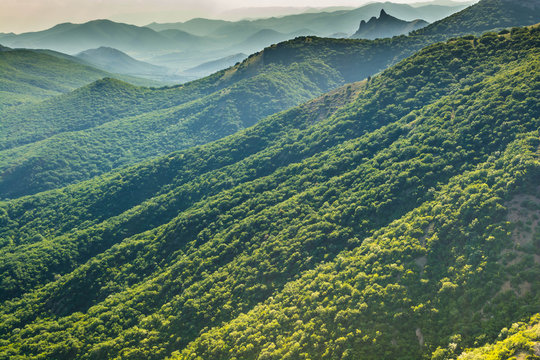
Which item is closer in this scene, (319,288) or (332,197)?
(319,288)

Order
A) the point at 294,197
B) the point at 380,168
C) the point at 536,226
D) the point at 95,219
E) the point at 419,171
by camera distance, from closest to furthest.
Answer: the point at 536,226
the point at 419,171
the point at 380,168
the point at 294,197
the point at 95,219

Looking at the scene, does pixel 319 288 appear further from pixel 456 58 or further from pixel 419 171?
pixel 456 58

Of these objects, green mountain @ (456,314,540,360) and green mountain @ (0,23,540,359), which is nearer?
green mountain @ (456,314,540,360)

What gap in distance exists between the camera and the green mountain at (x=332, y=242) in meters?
50.9

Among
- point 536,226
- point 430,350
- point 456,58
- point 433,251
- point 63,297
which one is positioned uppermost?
point 456,58

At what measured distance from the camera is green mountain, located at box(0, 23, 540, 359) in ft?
167

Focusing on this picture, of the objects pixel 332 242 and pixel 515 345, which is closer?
pixel 515 345

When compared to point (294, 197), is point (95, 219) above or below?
below

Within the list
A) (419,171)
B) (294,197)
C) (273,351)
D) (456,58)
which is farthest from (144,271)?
(456,58)

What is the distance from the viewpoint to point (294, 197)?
3868 inches

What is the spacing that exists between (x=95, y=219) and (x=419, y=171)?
135m

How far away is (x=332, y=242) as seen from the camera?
76312 millimetres

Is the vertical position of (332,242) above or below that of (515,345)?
below

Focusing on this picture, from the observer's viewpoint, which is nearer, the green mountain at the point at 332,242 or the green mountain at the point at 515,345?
the green mountain at the point at 515,345
